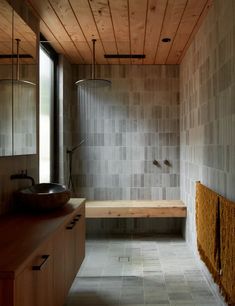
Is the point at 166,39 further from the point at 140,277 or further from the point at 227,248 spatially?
the point at 140,277

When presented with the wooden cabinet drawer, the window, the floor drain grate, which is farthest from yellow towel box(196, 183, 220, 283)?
the window

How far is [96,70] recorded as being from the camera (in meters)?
4.23

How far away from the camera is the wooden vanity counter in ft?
3.82

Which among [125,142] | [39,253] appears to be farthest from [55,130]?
[39,253]

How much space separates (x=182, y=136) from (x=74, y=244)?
2.34m

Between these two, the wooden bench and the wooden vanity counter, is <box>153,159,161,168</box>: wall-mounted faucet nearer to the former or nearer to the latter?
the wooden bench

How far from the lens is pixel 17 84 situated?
2254 mm

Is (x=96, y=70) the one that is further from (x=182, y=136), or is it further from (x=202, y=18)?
(x=202, y=18)

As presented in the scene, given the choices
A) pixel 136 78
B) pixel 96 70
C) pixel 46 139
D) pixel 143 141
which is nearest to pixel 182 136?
pixel 143 141

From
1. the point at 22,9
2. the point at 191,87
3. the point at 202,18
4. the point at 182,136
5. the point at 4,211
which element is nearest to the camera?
the point at 4,211

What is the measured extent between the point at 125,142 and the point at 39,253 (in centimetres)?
293

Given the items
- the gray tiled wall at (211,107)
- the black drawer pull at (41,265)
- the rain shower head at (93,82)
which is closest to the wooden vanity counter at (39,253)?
the black drawer pull at (41,265)

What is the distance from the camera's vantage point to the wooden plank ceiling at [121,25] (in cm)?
246

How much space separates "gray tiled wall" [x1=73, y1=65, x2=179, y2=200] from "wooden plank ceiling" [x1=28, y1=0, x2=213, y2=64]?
0.59m
